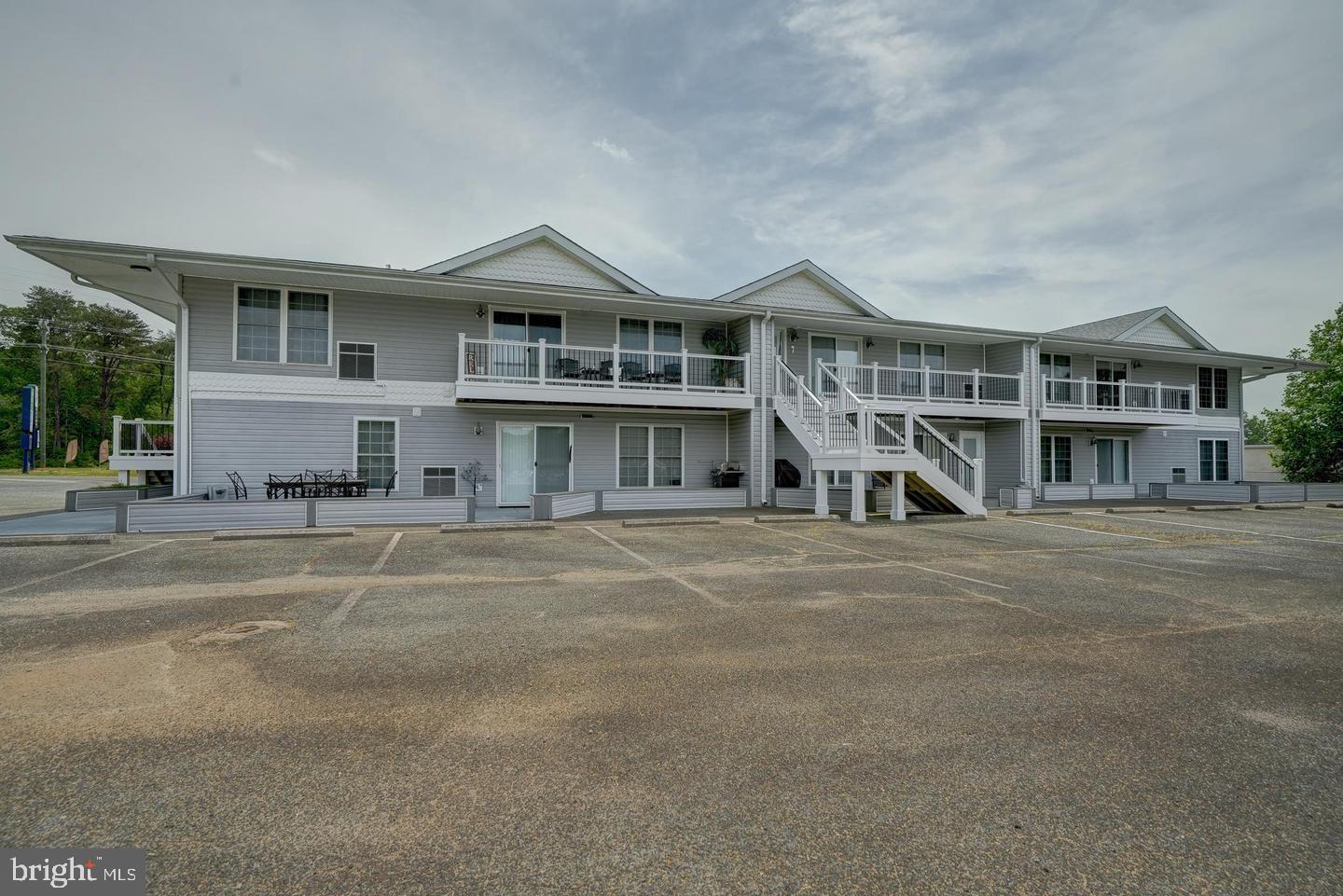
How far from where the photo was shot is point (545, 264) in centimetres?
1702

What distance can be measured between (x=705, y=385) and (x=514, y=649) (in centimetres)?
1241

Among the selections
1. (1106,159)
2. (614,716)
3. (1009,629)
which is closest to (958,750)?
(614,716)

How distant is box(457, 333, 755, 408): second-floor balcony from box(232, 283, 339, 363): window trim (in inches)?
116

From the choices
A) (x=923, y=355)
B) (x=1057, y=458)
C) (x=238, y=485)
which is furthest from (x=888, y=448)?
(x=238, y=485)

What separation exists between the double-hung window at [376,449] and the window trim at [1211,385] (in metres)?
28.5

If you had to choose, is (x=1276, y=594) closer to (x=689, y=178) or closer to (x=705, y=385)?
(x=705, y=385)

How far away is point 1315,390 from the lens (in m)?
26.0

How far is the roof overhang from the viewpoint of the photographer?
11617mm

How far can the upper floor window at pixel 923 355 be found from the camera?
1988cm

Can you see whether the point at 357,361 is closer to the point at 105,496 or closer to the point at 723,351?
the point at 105,496

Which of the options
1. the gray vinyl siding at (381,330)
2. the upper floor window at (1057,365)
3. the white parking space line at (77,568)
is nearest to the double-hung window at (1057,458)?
the upper floor window at (1057,365)

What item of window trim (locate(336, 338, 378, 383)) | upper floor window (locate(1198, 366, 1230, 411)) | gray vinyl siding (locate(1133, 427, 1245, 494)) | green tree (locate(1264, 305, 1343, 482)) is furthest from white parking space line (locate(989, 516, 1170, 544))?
green tree (locate(1264, 305, 1343, 482))

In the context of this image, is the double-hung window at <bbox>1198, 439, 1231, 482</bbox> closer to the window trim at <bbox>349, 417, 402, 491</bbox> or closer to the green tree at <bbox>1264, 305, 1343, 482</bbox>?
the green tree at <bbox>1264, 305, 1343, 482</bbox>

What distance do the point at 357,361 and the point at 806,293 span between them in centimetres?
1298
